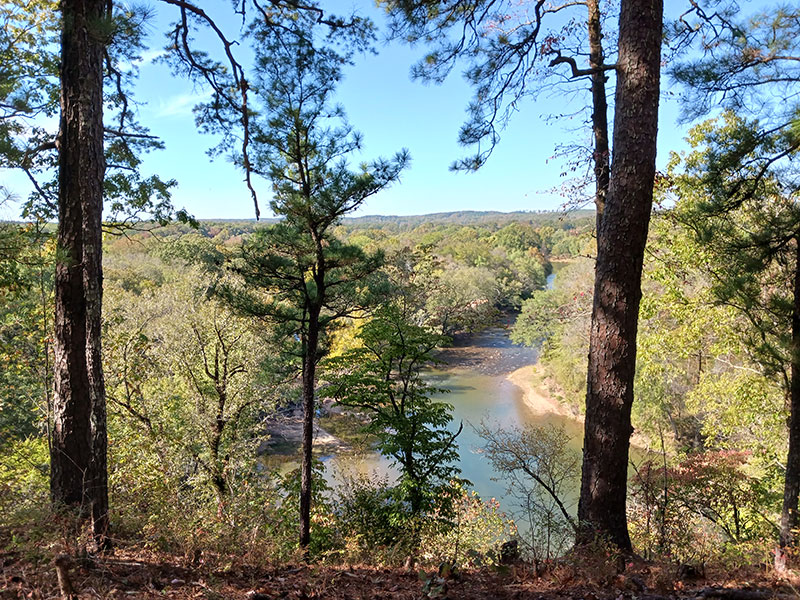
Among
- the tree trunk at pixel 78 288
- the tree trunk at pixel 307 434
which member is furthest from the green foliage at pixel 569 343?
the tree trunk at pixel 78 288

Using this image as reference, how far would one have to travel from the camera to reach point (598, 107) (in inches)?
174

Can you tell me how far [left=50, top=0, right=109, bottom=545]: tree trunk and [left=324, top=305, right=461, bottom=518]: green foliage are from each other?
4609 mm

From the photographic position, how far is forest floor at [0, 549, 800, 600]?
226 centimetres

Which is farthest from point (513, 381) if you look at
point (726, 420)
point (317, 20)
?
Answer: point (317, 20)

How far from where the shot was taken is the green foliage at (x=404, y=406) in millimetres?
7500

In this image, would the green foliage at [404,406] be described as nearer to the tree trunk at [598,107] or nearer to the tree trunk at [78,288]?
the tree trunk at [598,107]

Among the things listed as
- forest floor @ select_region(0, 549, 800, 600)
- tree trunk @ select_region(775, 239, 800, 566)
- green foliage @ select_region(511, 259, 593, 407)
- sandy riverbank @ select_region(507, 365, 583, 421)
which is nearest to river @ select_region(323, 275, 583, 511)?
sandy riverbank @ select_region(507, 365, 583, 421)

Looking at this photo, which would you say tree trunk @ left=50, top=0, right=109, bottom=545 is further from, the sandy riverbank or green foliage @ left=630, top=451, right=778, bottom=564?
the sandy riverbank

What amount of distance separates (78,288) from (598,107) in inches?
191

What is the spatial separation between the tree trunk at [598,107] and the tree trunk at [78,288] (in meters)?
4.25

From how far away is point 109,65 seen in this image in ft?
12.7

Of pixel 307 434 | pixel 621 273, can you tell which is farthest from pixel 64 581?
pixel 307 434

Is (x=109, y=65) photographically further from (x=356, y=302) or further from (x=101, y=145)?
(x=356, y=302)

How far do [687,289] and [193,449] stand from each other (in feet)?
36.5
